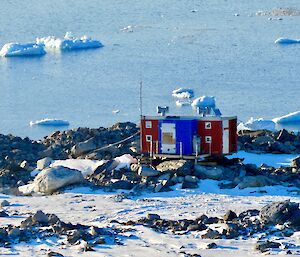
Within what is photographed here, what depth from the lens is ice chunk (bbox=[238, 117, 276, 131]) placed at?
1822 cm

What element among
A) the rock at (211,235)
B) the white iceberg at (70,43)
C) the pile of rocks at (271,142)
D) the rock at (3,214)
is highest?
the white iceberg at (70,43)

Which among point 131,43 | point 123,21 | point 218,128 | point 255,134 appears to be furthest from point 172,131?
point 123,21

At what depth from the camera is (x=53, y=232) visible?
10.2m

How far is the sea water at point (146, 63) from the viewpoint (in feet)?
70.5

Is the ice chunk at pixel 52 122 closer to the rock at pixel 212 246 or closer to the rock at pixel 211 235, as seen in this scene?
the rock at pixel 211 235

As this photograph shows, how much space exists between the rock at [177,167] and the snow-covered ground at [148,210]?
0.95 ft

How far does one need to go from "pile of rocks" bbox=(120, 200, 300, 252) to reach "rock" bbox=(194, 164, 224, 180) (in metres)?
1.79

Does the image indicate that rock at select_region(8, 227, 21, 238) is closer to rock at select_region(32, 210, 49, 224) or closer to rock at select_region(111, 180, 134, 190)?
rock at select_region(32, 210, 49, 224)

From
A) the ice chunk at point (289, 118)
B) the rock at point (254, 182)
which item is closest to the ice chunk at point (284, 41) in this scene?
the ice chunk at point (289, 118)

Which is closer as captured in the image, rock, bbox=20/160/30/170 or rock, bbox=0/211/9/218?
rock, bbox=0/211/9/218

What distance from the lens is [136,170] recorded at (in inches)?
501

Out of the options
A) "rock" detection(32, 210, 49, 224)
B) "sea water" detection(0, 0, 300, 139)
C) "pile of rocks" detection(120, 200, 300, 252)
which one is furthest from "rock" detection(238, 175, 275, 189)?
"sea water" detection(0, 0, 300, 139)

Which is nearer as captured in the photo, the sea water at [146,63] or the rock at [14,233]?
the rock at [14,233]

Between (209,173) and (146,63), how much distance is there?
14.5m
